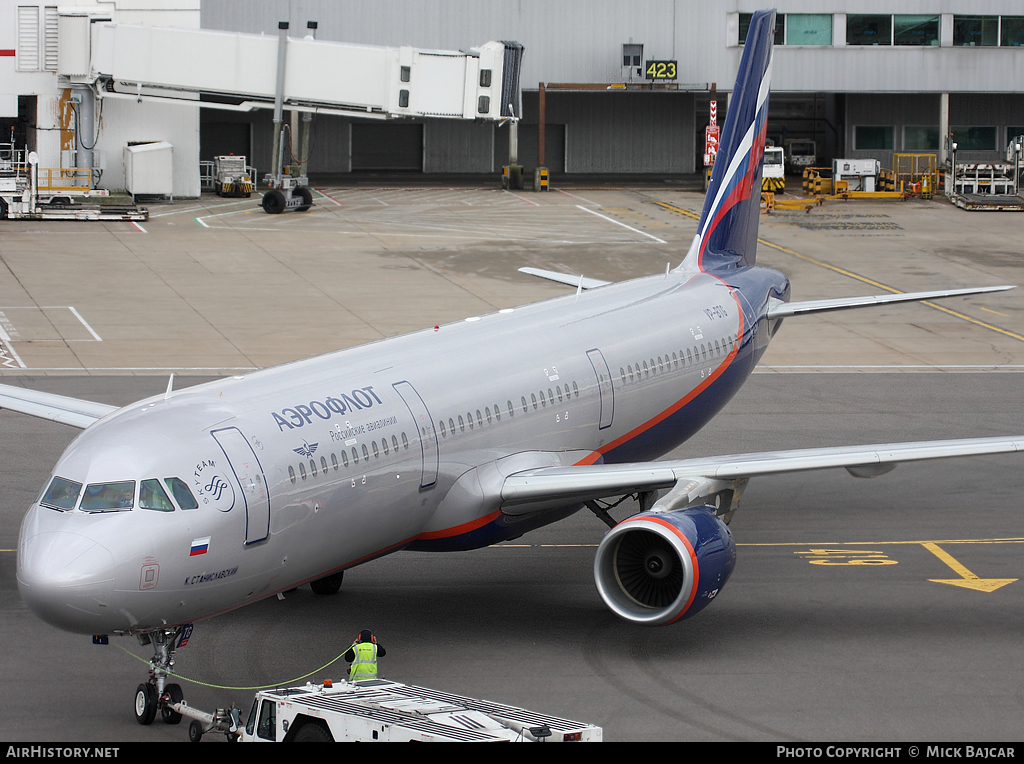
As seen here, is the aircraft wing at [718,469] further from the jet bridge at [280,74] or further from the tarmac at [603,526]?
the jet bridge at [280,74]

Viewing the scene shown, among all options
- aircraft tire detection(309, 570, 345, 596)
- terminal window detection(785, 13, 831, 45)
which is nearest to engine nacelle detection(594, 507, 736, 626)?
aircraft tire detection(309, 570, 345, 596)

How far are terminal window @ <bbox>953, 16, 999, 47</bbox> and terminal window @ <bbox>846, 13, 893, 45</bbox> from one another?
417 cm

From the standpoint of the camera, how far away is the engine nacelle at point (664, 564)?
18.4 m

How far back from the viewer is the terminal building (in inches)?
2660

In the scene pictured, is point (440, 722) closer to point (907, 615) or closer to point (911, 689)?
point (911, 689)

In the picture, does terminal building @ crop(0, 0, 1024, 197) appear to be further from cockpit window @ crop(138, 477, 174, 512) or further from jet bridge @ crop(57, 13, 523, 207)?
cockpit window @ crop(138, 477, 174, 512)

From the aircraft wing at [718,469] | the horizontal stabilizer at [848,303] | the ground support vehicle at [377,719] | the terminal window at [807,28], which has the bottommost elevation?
the ground support vehicle at [377,719]

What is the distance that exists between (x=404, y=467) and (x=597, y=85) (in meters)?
70.6

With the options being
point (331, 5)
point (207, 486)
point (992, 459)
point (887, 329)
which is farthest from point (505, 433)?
point (331, 5)

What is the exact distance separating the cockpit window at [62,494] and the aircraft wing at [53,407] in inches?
215

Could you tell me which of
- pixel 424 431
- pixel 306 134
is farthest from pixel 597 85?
pixel 424 431

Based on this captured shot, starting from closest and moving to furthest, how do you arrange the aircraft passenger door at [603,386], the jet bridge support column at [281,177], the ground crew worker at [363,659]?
the ground crew worker at [363,659], the aircraft passenger door at [603,386], the jet bridge support column at [281,177]

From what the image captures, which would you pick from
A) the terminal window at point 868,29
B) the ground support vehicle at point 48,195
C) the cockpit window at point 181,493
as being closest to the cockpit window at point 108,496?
the cockpit window at point 181,493

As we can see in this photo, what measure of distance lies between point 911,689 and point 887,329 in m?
29.7
